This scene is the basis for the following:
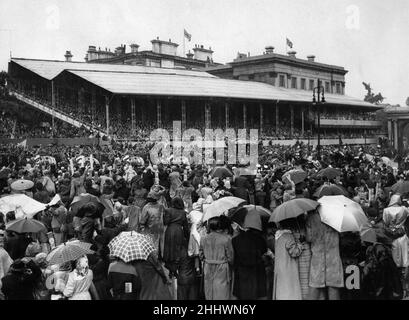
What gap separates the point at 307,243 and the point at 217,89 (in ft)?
109

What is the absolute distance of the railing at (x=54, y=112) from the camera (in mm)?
34119

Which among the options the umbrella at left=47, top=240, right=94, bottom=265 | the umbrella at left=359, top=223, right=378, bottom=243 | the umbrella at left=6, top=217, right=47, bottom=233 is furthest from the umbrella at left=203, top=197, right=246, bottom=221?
the umbrella at left=6, top=217, right=47, bottom=233

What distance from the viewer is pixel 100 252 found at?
7422 millimetres

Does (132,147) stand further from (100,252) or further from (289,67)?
(289,67)

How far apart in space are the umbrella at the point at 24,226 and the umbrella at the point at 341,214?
4149 millimetres

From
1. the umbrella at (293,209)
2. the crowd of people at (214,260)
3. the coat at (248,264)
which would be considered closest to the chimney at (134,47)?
the crowd of people at (214,260)

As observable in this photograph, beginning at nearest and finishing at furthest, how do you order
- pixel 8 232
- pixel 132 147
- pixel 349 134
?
pixel 8 232 < pixel 132 147 < pixel 349 134

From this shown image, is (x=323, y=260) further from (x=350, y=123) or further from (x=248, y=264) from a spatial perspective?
(x=350, y=123)

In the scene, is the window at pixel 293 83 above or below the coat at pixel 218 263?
above

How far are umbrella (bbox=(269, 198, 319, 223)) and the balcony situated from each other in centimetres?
4357

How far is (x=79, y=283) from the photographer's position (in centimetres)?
612

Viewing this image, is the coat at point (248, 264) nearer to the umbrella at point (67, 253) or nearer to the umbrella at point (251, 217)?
the umbrella at point (251, 217)

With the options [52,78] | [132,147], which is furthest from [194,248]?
[52,78]

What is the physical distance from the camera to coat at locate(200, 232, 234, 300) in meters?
7.40
